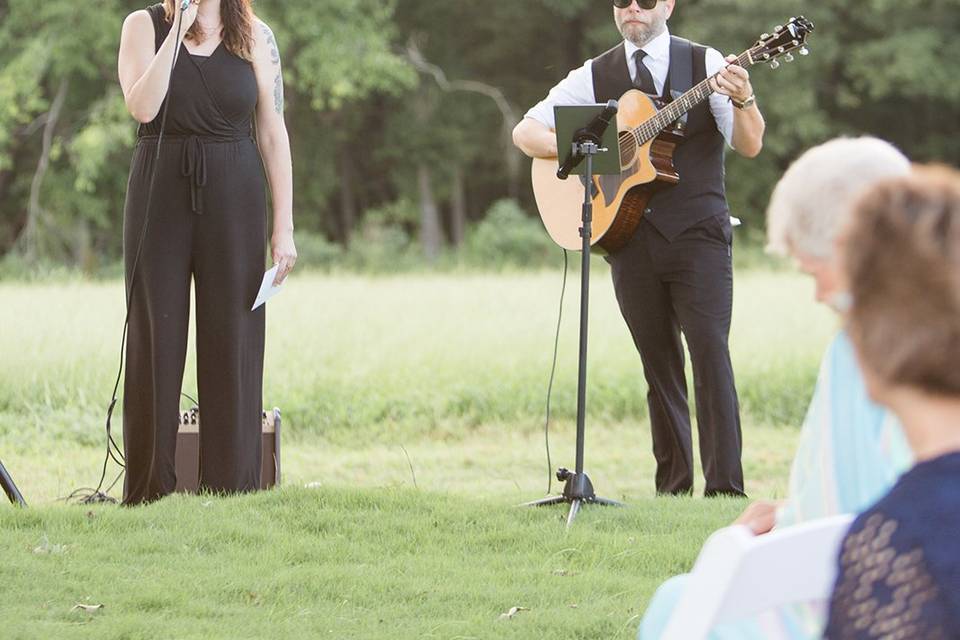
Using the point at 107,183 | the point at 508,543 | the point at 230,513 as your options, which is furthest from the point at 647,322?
the point at 107,183

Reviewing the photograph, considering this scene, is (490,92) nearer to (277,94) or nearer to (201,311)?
(277,94)

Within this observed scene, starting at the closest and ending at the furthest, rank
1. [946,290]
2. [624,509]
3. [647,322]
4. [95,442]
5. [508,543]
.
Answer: [946,290], [508,543], [624,509], [647,322], [95,442]

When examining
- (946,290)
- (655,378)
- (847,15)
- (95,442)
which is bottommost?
(95,442)

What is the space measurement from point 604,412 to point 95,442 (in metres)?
3.13

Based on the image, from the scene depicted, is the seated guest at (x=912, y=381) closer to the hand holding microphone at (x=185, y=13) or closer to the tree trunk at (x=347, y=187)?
the hand holding microphone at (x=185, y=13)

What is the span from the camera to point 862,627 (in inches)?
65.2

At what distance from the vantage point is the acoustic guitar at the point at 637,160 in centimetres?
564

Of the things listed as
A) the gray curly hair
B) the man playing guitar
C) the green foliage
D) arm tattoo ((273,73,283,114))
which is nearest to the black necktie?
the man playing guitar

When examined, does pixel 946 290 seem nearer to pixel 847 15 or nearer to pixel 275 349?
pixel 275 349

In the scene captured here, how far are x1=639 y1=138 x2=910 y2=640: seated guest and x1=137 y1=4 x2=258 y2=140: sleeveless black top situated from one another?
12.0 ft

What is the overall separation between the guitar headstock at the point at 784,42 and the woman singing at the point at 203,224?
1.83 meters

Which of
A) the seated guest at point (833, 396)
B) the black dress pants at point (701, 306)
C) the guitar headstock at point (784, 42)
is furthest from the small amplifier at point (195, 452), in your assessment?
the seated guest at point (833, 396)

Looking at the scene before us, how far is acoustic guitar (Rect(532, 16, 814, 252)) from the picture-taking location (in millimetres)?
5645

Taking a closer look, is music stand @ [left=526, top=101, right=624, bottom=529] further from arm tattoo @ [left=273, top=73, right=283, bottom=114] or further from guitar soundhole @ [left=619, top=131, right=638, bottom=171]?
arm tattoo @ [left=273, top=73, right=283, bottom=114]
